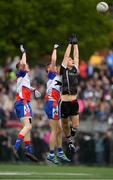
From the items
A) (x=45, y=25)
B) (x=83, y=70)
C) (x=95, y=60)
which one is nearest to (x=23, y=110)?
(x=45, y=25)

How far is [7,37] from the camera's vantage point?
45.8 metres

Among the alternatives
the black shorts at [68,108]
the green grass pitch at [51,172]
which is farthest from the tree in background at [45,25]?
the black shorts at [68,108]

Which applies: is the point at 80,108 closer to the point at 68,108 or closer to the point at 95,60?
the point at 95,60

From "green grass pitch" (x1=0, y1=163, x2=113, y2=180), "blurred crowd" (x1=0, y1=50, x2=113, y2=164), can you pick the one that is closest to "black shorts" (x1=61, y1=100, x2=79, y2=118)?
"green grass pitch" (x1=0, y1=163, x2=113, y2=180)

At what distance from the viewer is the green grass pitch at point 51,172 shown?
111 feet

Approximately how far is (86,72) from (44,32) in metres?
2.54

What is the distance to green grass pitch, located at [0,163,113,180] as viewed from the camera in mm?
33781

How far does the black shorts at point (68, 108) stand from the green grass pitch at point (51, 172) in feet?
6.23

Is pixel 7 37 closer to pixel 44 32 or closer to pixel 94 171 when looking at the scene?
pixel 44 32

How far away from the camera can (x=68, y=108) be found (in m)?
32.2

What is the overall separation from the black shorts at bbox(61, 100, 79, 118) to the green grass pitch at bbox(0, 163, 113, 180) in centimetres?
190

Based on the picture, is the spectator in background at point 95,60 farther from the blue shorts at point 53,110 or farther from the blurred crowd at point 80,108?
the blue shorts at point 53,110

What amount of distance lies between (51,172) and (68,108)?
435 cm

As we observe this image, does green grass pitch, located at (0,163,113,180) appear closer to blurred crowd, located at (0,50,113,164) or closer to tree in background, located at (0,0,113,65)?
blurred crowd, located at (0,50,113,164)
